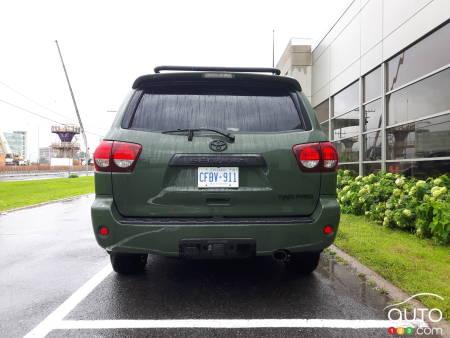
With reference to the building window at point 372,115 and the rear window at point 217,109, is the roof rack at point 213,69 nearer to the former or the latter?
the rear window at point 217,109

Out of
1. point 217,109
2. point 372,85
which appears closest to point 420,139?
point 372,85

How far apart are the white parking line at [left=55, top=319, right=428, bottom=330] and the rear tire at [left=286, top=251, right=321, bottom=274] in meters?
0.91

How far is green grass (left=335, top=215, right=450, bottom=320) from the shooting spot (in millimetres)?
3135

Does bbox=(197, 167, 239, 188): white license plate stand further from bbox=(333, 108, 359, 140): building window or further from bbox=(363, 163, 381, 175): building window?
bbox=(333, 108, 359, 140): building window

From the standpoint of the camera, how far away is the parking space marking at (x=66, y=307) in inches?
98.0

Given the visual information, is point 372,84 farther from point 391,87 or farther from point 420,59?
point 420,59

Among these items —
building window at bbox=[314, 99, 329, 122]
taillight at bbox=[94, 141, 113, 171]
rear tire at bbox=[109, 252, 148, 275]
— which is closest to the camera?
taillight at bbox=[94, 141, 113, 171]

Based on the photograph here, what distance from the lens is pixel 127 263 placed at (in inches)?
140

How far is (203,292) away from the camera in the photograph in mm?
3195

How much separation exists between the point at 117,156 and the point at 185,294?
142 centimetres

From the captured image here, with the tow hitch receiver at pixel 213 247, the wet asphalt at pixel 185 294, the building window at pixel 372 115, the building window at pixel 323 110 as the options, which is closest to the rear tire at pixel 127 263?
the wet asphalt at pixel 185 294

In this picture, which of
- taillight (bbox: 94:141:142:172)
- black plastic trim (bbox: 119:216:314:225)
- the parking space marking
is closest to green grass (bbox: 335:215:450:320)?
black plastic trim (bbox: 119:216:314:225)

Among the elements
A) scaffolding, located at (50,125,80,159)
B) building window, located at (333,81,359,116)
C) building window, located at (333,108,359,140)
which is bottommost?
building window, located at (333,108,359,140)

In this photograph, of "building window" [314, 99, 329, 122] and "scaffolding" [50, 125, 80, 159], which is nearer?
"building window" [314, 99, 329, 122]
